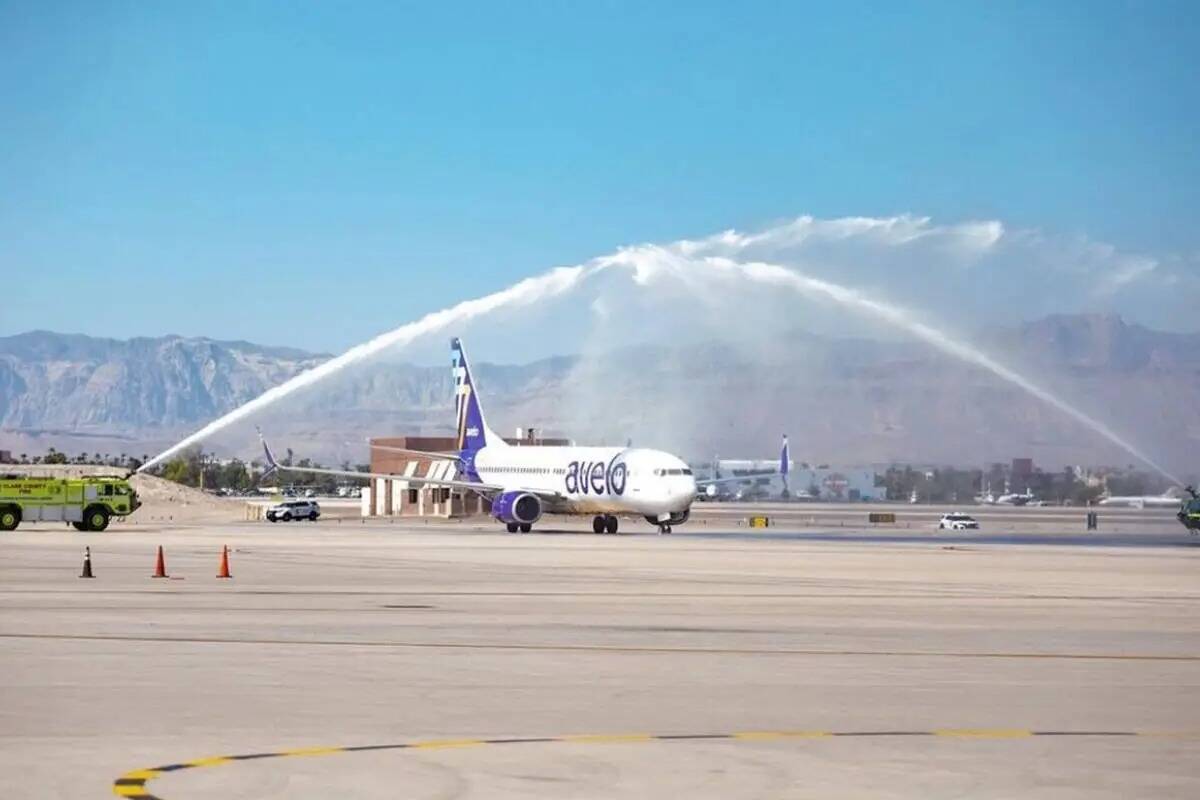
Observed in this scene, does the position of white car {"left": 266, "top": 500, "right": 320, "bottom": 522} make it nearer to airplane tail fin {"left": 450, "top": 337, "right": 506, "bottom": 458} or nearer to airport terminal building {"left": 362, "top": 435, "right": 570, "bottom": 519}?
airport terminal building {"left": 362, "top": 435, "right": 570, "bottom": 519}

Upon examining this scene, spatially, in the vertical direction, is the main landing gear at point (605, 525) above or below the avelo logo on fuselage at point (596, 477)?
below

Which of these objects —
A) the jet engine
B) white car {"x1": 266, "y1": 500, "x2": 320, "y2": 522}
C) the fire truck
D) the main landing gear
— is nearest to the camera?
the fire truck

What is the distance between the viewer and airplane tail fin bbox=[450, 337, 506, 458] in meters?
111

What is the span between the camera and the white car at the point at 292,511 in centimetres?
12575

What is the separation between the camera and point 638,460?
9556 cm

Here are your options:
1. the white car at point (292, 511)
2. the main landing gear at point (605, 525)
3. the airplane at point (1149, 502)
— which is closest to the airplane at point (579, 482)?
the main landing gear at point (605, 525)

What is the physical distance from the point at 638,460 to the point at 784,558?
3057 cm

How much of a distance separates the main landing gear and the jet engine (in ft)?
12.5

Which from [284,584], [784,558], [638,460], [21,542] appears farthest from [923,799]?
[638,460]

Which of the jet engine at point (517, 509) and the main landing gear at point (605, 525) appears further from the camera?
the main landing gear at point (605, 525)

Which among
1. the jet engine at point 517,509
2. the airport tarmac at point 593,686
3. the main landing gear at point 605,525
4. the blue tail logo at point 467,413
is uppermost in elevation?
the blue tail logo at point 467,413

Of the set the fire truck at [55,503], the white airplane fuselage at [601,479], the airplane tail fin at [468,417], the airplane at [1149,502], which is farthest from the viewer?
the airplane at [1149,502]

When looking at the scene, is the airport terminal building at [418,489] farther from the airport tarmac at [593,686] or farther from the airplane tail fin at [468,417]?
the airport tarmac at [593,686]

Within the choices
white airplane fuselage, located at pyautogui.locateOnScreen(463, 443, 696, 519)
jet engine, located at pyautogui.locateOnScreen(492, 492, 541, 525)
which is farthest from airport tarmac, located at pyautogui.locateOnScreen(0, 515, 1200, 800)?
jet engine, located at pyautogui.locateOnScreen(492, 492, 541, 525)
